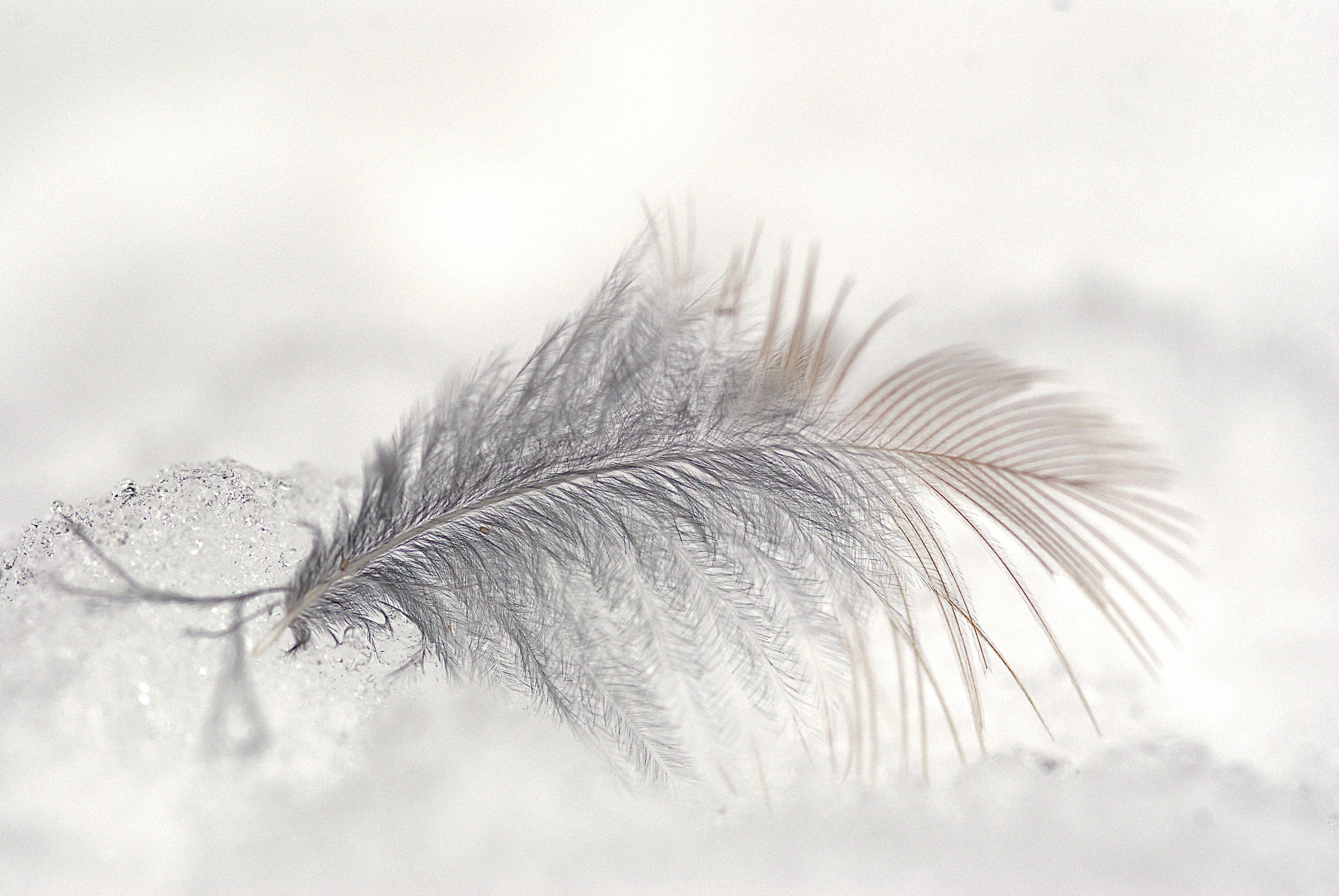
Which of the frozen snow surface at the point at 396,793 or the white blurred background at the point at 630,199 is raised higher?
the white blurred background at the point at 630,199

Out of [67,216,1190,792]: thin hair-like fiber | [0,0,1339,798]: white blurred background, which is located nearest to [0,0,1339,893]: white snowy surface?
[0,0,1339,798]: white blurred background

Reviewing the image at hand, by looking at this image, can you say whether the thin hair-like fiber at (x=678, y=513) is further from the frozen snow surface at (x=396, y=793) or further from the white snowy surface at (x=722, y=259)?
the white snowy surface at (x=722, y=259)

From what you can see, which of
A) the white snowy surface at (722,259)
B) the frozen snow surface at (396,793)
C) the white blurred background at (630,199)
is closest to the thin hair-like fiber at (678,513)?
the frozen snow surface at (396,793)

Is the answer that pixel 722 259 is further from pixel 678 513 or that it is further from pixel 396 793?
pixel 396 793

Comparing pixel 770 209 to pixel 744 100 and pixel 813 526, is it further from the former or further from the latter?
pixel 813 526

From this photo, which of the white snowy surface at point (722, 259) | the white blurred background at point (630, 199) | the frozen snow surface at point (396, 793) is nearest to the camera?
the frozen snow surface at point (396, 793)

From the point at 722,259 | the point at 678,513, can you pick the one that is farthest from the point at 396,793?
the point at 722,259

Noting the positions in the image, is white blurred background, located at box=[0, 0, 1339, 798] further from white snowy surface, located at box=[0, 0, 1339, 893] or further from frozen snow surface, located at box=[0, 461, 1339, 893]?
frozen snow surface, located at box=[0, 461, 1339, 893]

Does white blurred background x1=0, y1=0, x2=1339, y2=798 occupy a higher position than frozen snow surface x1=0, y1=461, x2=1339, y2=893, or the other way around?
white blurred background x1=0, y1=0, x2=1339, y2=798
